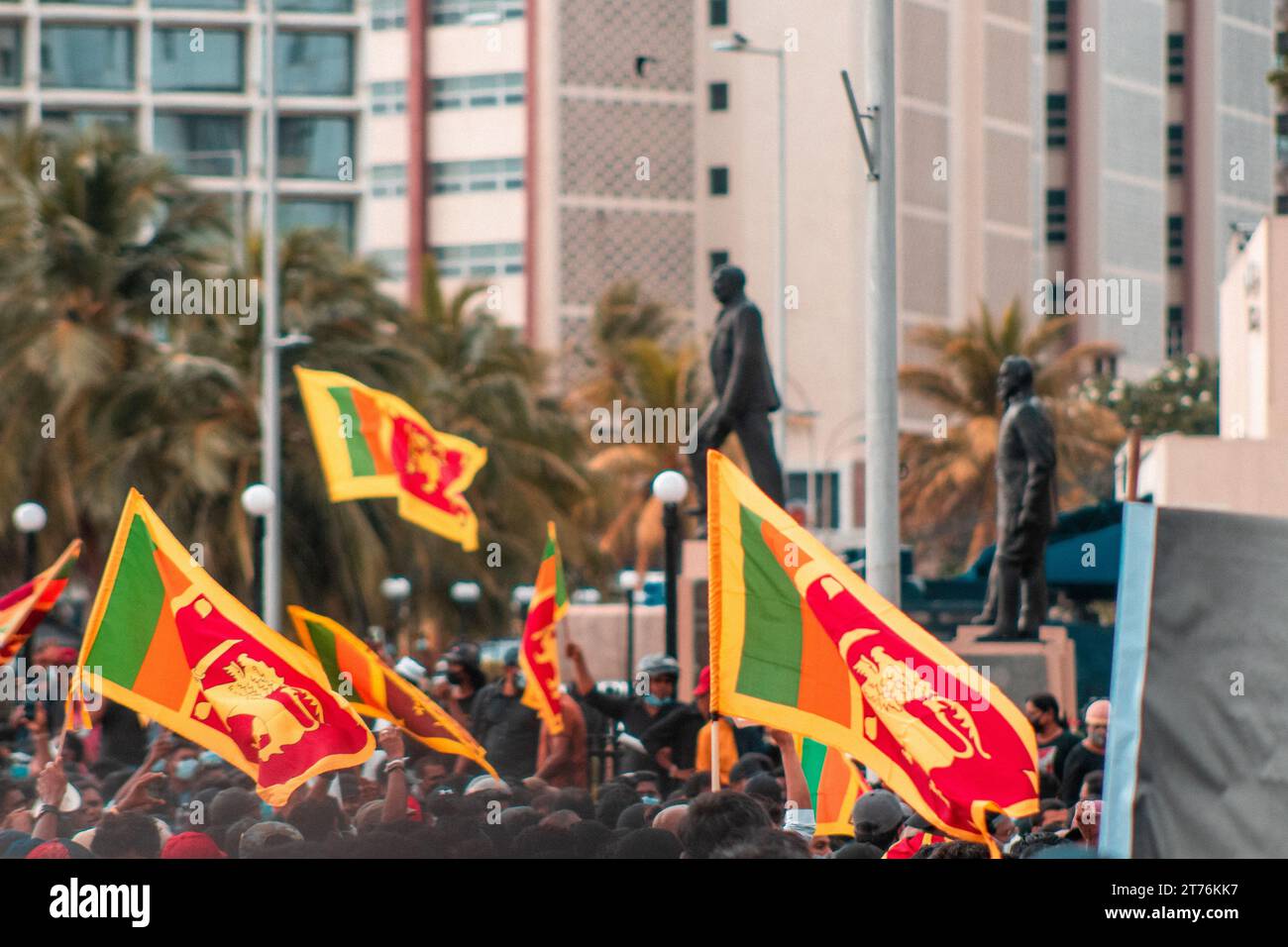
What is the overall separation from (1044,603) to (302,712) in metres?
7.00

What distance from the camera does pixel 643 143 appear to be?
65188 millimetres

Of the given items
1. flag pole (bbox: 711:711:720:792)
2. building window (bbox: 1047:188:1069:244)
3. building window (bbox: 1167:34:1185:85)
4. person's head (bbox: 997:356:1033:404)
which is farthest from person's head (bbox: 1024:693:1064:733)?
building window (bbox: 1167:34:1185:85)

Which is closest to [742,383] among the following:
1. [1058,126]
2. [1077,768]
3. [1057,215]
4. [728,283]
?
[728,283]

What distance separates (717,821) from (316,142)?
195 feet

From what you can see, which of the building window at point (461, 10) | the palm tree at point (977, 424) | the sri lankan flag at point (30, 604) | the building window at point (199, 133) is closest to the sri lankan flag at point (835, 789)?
the sri lankan flag at point (30, 604)

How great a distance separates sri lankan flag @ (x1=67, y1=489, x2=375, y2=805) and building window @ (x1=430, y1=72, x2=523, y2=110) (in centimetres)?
5821

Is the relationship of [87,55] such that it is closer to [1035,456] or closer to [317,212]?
[317,212]

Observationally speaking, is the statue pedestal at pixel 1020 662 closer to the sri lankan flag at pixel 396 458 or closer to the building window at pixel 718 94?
the sri lankan flag at pixel 396 458

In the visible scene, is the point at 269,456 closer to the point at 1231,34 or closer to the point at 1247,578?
the point at 1247,578

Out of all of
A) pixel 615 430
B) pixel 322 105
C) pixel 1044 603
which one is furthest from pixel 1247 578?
pixel 322 105

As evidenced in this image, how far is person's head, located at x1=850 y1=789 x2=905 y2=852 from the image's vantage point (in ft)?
22.4

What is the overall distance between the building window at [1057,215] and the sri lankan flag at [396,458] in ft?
203

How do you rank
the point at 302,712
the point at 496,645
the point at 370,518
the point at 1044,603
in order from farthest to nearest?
the point at 496,645
the point at 370,518
the point at 1044,603
the point at 302,712

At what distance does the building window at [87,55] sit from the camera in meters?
60.9
